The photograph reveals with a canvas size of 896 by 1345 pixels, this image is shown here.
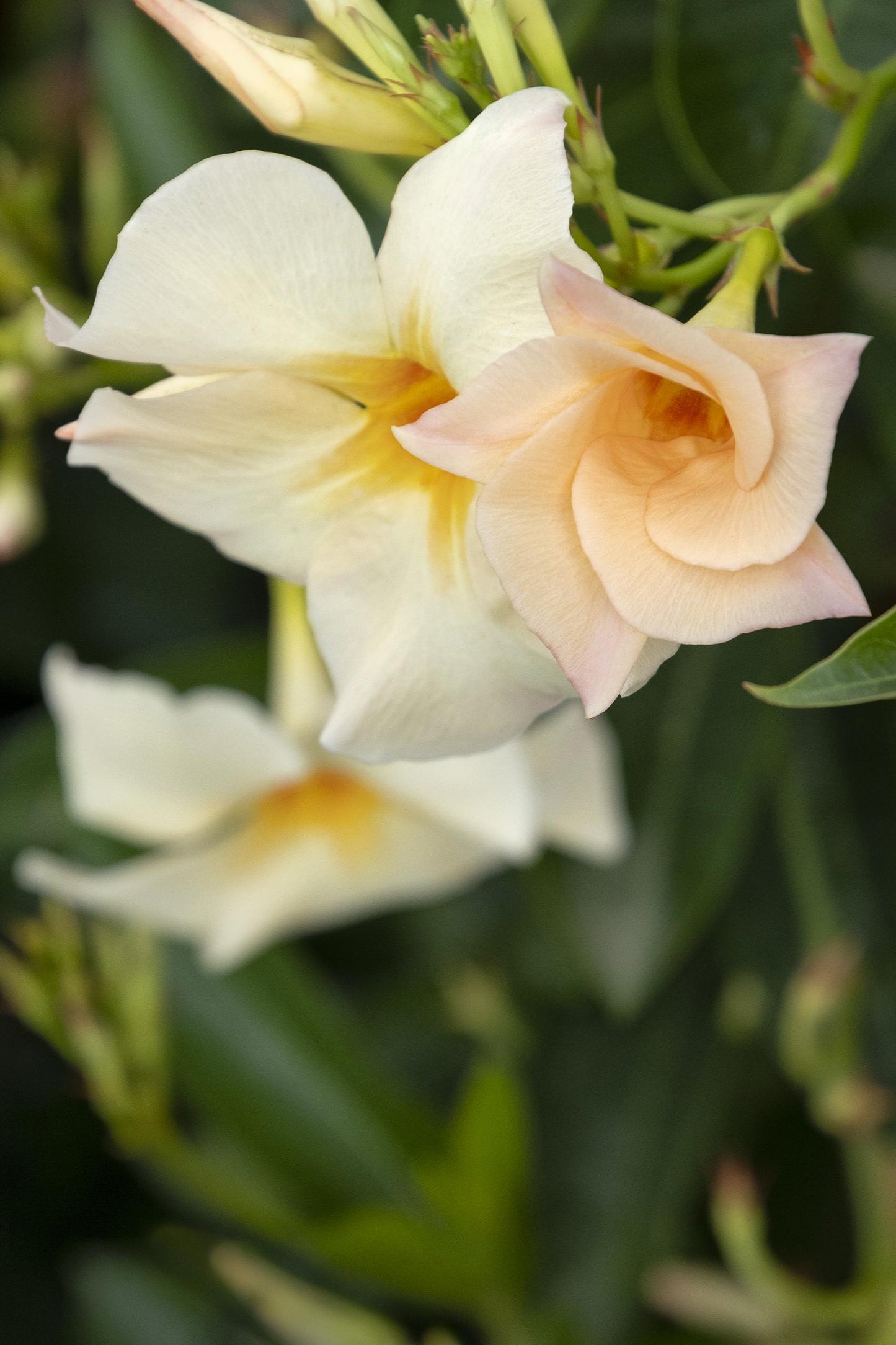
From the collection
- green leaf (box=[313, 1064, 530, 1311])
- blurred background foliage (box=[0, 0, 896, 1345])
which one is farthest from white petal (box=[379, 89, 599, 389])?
green leaf (box=[313, 1064, 530, 1311])

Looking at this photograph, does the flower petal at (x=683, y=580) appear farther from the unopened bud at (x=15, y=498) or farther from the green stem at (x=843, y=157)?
the unopened bud at (x=15, y=498)

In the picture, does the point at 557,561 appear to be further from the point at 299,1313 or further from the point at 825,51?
the point at 299,1313

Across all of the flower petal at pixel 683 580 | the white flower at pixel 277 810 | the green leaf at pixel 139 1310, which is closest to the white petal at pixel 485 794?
the white flower at pixel 277 810

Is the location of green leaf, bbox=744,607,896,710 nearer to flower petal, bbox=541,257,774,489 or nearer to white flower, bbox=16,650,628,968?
flower petal, bbox=541,257,774,489

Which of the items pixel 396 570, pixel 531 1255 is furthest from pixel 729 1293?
pixel 396 570

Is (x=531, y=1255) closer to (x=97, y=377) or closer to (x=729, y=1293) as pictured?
(x=729, y=1293)
